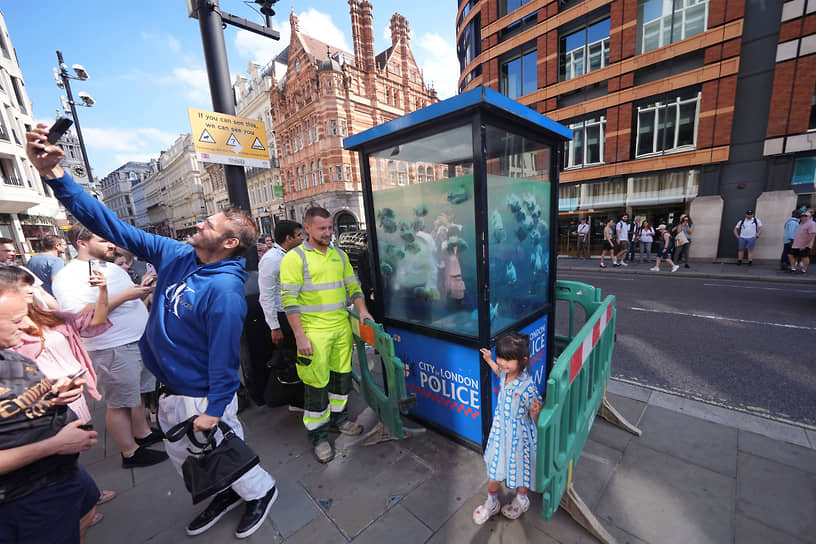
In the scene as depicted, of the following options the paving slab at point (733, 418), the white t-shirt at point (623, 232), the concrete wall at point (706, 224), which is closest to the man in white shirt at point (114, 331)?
the paving slab at point (733, 418)

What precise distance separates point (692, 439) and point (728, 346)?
2.82 meters

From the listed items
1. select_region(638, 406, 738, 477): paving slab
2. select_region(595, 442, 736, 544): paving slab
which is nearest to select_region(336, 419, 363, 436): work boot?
select_region(595, 442, 736, 544): paving slab

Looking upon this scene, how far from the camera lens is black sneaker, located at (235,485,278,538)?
2.10 meters

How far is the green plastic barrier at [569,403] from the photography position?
1642 mm

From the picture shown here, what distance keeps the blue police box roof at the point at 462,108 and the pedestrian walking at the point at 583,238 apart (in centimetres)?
1272

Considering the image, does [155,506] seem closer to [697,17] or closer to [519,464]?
[519,464]

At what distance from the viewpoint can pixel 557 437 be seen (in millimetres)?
1761

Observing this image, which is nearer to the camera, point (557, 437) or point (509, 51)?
point (557, 437)

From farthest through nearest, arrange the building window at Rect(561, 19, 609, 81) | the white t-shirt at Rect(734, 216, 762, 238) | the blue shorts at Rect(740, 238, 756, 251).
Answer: the building window at Rect(561, 19, 609, 81), the blue shorts at Rect(740, 238, 756, 251), the white t-shirt at Rect(734, 216, 762, 238)

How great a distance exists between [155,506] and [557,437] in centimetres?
293

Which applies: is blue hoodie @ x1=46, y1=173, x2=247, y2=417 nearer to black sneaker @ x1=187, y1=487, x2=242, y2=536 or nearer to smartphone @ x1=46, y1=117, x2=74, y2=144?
smartphone @ x1=46, y1=117, x2=74, y2=144

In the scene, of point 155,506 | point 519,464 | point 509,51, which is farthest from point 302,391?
point 509,51

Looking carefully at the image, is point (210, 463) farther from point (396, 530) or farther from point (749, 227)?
point (749, 227)

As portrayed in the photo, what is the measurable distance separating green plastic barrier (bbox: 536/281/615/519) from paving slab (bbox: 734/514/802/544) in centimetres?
92
